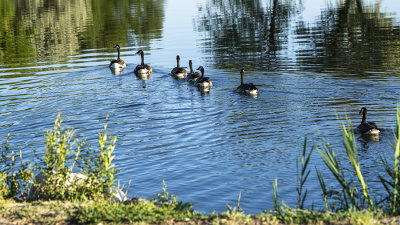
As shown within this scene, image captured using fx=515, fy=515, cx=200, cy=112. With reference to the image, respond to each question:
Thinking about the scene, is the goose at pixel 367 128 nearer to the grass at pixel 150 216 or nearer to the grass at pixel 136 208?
the grass at pixel 136 208

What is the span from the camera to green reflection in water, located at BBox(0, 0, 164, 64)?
134 ft

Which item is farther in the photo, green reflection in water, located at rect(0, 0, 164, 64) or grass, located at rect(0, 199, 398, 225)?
green reflection in water, located at rect(0, 0, 164, 64)

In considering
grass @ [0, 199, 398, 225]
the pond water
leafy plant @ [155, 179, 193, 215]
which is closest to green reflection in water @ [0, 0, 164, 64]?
the pond water

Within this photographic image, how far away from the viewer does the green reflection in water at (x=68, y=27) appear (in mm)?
40750

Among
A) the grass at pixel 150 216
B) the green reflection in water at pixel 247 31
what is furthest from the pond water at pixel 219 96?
the grass at pixel 150 216

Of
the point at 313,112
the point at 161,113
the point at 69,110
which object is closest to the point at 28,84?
the point at 69,110

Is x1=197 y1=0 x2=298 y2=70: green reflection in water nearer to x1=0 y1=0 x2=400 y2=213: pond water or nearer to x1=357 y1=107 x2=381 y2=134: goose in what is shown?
x1=0 y1=0 x2=400 y2=213: pond water

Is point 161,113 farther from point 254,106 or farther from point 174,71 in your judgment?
point 174,71

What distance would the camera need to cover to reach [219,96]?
2223 centimetres

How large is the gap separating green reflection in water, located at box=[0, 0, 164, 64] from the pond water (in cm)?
37

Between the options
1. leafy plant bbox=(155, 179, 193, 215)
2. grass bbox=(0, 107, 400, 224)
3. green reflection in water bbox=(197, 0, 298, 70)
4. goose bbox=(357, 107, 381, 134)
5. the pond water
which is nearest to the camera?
grass bbox=(0, 107, 400, 224)

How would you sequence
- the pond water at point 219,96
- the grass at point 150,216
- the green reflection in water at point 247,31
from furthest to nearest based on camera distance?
the green reflection in water at point 247,31, the pond water at point 219,96, the grass at point 150,216

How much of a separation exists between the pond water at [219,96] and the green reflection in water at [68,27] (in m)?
0.37

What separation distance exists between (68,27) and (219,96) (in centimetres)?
3689
